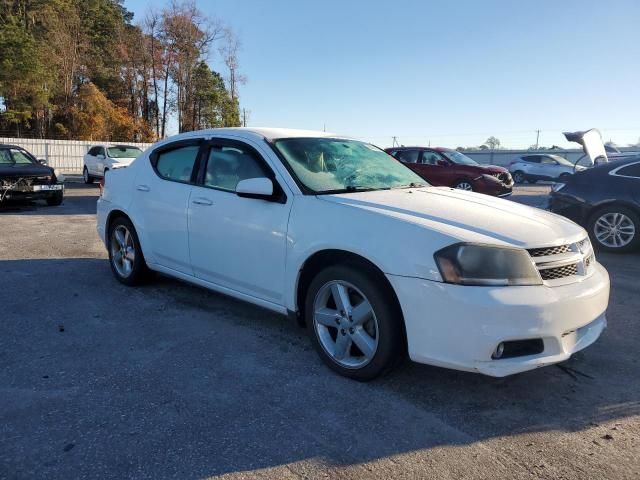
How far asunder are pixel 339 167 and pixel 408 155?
40.0 feet

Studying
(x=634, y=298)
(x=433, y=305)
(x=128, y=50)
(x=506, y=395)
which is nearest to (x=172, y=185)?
(x=433, y=305)

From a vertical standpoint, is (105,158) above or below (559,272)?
above

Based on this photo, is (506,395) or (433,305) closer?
(433,305)

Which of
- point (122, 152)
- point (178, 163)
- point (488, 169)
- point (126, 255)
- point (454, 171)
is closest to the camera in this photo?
point (178, 163)

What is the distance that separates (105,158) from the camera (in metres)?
18.9

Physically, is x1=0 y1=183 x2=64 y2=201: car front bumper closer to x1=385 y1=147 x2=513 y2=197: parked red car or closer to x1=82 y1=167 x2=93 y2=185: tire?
x1=82 y1=167 x2=93 y2=185: tire

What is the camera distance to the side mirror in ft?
11.8

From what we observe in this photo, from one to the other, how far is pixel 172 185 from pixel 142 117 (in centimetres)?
4775

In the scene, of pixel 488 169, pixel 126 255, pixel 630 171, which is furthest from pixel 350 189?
pixel 488 169

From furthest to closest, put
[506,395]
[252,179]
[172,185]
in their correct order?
[172,185] < [252,179] < [506,395]

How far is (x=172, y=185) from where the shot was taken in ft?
15.3

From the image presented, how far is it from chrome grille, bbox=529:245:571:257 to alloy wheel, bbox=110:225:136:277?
12.4 feet

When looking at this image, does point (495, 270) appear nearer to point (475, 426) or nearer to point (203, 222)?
point (475, 426)

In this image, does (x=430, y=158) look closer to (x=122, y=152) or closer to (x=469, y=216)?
(x=122, y=152)
